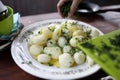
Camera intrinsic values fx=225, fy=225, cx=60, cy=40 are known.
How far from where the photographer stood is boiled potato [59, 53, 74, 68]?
60cm

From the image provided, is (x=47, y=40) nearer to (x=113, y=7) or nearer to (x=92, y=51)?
(x=92, y=51)

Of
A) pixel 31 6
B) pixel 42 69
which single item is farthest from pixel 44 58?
pixel 31 6

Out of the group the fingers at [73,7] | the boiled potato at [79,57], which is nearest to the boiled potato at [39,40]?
the boiled potato at [79,57]

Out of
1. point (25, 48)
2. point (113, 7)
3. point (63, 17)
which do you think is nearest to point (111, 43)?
point (25, 48)

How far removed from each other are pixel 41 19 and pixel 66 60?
0.34 metres

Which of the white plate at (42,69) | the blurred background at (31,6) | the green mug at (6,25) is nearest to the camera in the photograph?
the white plate at (42,69)

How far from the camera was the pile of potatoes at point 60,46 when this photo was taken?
61 cm

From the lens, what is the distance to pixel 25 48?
0.69 metres

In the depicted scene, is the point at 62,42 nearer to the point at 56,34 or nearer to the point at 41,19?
the point at 56,34

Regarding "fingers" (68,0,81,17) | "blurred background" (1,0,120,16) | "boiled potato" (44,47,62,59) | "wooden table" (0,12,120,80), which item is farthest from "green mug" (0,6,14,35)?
"blurred background" (1,0,120,16)

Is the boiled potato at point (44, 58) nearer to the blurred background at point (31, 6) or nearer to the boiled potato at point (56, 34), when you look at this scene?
the boiled potato at point (56, 34)

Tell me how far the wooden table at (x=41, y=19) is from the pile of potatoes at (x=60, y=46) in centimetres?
6

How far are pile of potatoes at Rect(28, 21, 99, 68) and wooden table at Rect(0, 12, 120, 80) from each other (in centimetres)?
6

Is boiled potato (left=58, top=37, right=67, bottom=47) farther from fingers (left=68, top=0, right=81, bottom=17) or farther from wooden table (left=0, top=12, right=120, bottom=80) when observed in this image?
fingers (left=68, top=0, right=81, bottom=17)
